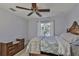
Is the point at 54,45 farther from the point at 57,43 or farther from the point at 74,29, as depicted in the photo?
the point at 74,29

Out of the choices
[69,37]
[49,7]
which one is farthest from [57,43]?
[49,7]

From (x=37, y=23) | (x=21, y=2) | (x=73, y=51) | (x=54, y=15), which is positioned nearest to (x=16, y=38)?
(x=37, y=23)

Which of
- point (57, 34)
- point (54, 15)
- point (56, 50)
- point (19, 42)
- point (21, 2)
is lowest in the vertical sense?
point (56, 50)

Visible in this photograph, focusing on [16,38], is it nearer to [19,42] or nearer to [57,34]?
[19,42]

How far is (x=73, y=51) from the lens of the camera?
1.39 m

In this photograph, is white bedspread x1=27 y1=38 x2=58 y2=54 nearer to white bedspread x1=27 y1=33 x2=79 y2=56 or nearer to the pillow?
white bedspread x1=27 y1=33 x2=79 y2=56

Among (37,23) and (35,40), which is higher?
(37,23)

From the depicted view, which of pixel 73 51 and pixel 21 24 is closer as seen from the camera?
pixel 73 51

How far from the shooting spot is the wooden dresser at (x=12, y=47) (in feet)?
4.53

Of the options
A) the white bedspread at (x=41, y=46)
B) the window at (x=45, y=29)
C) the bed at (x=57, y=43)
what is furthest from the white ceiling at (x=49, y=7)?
the white bedspread at (x=41, y=46)

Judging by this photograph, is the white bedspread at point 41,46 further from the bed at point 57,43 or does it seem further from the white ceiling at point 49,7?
the white ceiling at point 49,7

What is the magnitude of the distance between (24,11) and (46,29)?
15.4 inches

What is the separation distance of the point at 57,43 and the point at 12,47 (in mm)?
610

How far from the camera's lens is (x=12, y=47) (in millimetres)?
1463
